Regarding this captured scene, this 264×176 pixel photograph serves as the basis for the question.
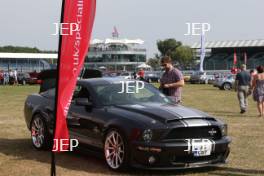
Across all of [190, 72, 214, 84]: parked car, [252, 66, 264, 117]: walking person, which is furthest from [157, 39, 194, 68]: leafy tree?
[252, 66, 264, 117]: walking person

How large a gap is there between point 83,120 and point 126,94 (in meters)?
0.85

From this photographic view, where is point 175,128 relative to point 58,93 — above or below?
below

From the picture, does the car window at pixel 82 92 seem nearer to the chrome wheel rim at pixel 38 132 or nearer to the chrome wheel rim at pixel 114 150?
the chrome wheel rim at pixel 38 132

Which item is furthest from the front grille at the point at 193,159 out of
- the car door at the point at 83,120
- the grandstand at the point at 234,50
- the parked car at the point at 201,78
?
the grandstand at the point at 234,50

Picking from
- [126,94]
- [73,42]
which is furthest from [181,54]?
[73,42]

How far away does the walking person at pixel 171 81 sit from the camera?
11117mm

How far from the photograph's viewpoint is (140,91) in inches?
368

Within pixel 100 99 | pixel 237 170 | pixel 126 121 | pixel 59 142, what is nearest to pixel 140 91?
pixel 100 99

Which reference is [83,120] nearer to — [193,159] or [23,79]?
[193,159]

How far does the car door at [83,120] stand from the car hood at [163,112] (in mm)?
503

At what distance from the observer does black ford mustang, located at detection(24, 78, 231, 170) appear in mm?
7566

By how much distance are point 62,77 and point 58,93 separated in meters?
0.20

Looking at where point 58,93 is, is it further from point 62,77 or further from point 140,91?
point 140,91

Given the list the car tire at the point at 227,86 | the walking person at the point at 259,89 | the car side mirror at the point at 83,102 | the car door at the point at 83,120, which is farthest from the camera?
the car tire at the point at 227,86
